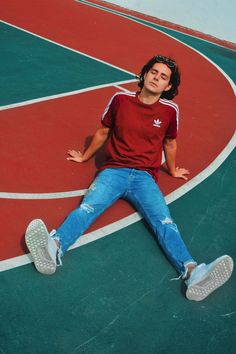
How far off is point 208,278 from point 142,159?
153 cm

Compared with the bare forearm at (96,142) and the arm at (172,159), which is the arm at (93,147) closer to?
the bare forearm at (96,142)

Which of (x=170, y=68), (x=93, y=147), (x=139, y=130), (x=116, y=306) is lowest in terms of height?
(x=116, y=306)

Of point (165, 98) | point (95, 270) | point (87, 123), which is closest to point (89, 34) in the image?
point (87, 123)

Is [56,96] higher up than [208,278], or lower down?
lower down

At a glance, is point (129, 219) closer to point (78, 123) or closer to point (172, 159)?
point (172, 159)

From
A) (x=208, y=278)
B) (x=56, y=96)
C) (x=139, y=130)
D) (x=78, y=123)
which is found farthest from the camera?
(x=56, y=96)

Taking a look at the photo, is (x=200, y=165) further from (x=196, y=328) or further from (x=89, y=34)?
(x=89, y=34)

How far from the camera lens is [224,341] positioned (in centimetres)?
396

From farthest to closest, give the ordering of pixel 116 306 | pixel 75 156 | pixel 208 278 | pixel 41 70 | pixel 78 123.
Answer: pixel 41 70 < pixel 78 123 < pixel 75 156 < pixel 208 278 < pixel 116 306

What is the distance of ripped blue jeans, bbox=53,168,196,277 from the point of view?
4523 millimetres

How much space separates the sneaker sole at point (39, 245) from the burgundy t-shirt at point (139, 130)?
51.9 inches

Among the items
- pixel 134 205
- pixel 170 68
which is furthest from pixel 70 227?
pixel 170 68

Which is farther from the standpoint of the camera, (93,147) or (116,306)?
(93,147)

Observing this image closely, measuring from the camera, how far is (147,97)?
5.24 metres
